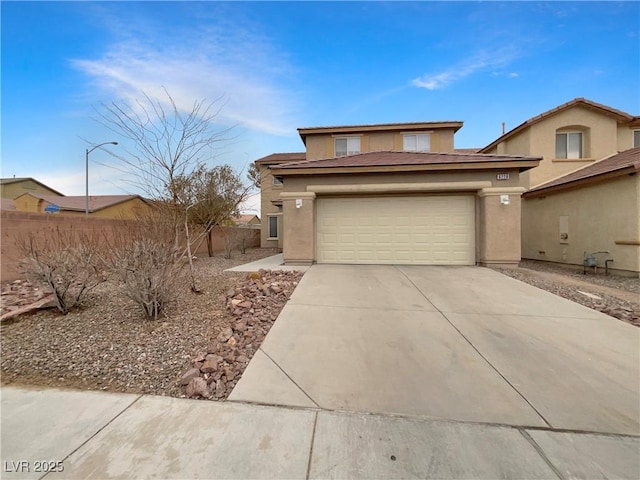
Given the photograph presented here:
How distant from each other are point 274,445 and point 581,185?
13.1 meters

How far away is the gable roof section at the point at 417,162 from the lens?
927cm

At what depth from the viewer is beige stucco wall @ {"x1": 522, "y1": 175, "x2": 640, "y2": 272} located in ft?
28.5

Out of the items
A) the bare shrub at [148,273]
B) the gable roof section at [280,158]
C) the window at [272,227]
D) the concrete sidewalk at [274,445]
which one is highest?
the gable roof section at [280,158]

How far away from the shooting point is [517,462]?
6.95 ft

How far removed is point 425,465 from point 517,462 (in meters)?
0.69

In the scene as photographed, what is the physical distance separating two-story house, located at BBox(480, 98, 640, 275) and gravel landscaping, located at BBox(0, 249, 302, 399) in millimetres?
10607

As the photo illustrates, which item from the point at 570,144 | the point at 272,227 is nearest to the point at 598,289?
the point at 570,144

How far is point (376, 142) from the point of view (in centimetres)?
1584

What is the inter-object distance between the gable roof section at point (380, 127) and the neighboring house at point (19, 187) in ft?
135

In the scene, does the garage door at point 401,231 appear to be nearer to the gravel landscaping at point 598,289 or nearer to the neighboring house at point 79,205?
the gravel landscaping at point 598,289

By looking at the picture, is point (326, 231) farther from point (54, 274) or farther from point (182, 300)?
point (54, 274)

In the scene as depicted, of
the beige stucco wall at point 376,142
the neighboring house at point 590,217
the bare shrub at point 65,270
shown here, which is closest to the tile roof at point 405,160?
the neighboring house at point 590,217

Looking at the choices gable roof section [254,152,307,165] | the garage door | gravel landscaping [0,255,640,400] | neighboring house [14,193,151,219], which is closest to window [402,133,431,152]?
the garage door

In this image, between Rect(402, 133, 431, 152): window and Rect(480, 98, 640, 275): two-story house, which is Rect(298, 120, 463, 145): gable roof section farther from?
Rect(480, 98, 640, 275): two-story house
